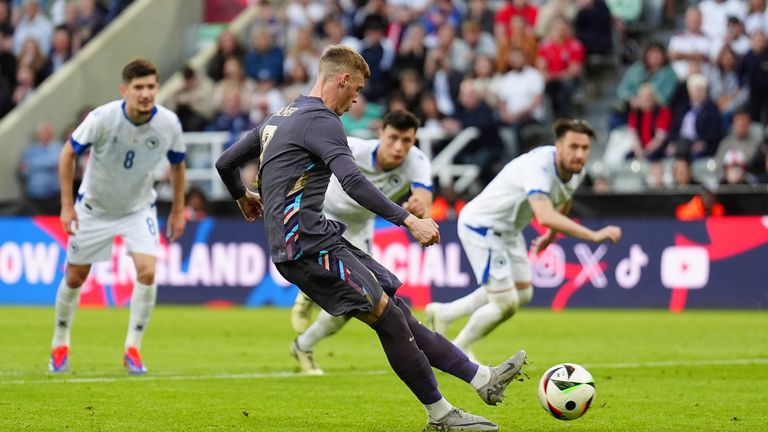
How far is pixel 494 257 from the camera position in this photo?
12672mm

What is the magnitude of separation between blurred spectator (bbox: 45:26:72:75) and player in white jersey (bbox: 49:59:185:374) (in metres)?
16.8

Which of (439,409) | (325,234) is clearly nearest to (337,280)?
(325,234)

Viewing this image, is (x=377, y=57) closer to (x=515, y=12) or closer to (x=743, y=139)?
(x=515, y=12)

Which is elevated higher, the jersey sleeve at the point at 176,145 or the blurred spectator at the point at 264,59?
the blurred spectator at the point at 264,59

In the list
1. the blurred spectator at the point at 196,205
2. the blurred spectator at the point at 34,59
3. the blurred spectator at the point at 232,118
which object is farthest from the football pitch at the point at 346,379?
the blurred spectator at the point at 34,59

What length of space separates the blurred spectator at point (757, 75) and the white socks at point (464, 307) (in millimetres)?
10005

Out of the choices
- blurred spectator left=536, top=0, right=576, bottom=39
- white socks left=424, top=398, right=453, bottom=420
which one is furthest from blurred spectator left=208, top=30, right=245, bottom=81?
white socks left=424, top=398, right=453, bottom=420

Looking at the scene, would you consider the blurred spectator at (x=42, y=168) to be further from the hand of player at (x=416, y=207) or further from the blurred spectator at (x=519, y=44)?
the hand of player at (x=416, y=207)

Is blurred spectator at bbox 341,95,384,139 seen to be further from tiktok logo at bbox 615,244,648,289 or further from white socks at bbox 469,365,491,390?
white socks at bbox 469,365,491,390

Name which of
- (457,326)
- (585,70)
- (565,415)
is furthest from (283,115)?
(585,70)

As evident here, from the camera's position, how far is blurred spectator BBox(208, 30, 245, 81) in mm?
27062

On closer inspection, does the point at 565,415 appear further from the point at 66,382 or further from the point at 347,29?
the point at 347,29

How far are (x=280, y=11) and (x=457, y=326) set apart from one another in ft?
40.7

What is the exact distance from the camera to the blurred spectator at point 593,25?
2384 cm
